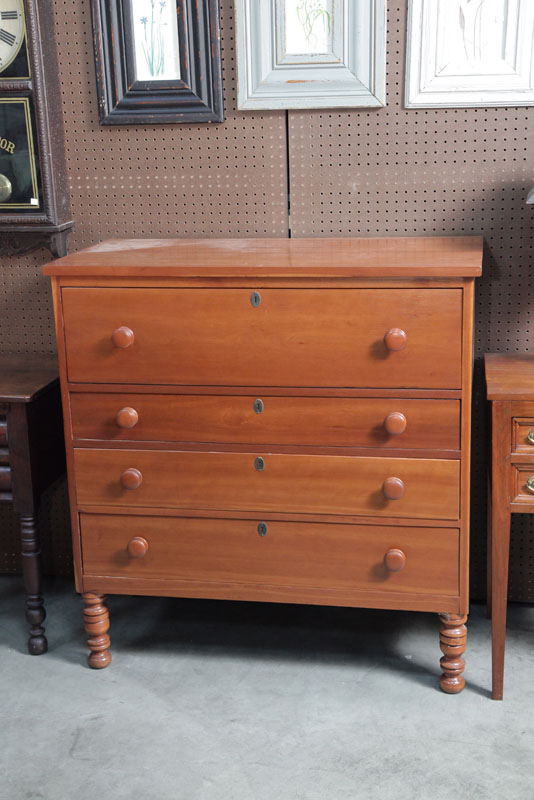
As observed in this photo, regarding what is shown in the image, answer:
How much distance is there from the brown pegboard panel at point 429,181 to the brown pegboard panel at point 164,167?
11 cm

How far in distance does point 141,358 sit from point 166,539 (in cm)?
61

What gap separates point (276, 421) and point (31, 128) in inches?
55.7

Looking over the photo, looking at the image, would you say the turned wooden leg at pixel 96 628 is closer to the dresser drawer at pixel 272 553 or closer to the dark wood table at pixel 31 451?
the dresser drawer at pixel 272 553

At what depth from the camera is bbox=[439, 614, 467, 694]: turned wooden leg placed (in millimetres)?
2785

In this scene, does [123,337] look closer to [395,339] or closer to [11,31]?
[395,339]

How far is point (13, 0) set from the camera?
9.92ft

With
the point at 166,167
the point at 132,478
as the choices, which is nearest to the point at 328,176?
the point at 166,167

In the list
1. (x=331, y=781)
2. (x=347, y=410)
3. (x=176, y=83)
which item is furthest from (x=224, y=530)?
(x=176, y=83)

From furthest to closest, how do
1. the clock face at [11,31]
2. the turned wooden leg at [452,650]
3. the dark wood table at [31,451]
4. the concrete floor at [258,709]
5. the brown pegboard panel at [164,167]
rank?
the brown pegboard panel at [164,167] < the clock face at [11,31] < the dark wood table at [31,451] < the turned wooden leg at [452,650] < the concrete floor at [258,709]

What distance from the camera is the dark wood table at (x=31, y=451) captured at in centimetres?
292

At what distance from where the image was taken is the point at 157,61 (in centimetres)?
312

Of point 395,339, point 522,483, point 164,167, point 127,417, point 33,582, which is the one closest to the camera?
point 395,339

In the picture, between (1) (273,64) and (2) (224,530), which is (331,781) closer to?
(2) (224,530)

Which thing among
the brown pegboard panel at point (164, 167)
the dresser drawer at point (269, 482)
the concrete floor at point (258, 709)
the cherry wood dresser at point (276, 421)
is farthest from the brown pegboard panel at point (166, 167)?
the concrete floor at point (258, 709)
